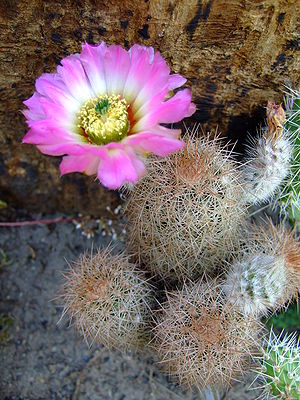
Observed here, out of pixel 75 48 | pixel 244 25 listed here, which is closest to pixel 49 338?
pixel 75 48

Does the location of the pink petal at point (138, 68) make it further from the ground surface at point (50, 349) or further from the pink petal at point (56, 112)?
the ground surface at point (50, 349)

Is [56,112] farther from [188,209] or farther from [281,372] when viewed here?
[281,372]

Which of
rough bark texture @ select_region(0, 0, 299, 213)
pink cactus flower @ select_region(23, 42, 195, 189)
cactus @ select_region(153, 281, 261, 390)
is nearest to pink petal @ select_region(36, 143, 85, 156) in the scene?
pink cactus flower @ select_region(23, 42, 195, 189)

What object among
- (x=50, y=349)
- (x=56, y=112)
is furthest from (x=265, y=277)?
(x=50, y=349)

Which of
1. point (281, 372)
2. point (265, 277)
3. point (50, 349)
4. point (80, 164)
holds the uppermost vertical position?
point (80, 164)

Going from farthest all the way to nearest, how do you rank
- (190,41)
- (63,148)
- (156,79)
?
(190,41)
(156,79)
(63,148)

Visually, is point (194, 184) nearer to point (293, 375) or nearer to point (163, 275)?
point (163, 275)

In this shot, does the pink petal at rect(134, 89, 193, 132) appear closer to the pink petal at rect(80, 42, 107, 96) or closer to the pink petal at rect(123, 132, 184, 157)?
the pink petal at rect(123, 132, 184, 157)
